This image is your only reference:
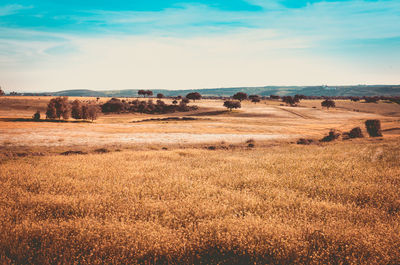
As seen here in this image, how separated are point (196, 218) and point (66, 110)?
202 feet

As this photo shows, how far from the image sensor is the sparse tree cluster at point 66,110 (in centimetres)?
5796

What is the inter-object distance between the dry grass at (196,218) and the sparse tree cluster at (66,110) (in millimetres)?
50382

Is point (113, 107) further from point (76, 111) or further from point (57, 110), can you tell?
point (57, 110)

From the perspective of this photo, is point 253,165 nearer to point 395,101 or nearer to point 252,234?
point 252,234

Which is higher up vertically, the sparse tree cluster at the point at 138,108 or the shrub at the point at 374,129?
the sparse tree cluster at the point at 138,108

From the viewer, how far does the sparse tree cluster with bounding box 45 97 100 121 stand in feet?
190

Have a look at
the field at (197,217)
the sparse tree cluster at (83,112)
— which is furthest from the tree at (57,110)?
the field at (197,217)

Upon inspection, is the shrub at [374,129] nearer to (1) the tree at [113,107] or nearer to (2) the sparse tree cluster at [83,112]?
(2) the sparse tree cluster at [83,112]

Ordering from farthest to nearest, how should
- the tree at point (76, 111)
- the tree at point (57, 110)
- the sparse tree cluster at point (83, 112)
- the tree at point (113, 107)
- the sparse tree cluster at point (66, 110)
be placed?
the tree at point (113, 107), the tree at point (76, 111), the sparse tree cluster at point (83, 112), the sparse tree cluster at point (66, 110), the tree at point (57, 110)

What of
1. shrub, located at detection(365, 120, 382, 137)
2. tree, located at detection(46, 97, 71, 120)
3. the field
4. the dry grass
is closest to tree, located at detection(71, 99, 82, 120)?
tree, located at detection(46, 97, 71, 120)

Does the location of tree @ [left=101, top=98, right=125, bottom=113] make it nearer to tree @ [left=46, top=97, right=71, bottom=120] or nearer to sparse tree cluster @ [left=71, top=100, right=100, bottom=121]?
sparse tree cluster @ [left=71, top=100, right=100, bottom=121]

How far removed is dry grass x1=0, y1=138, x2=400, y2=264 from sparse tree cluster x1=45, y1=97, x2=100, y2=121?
1984 inches

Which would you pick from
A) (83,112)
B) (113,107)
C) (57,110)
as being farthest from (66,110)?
(113,107)

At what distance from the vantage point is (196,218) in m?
7.83
